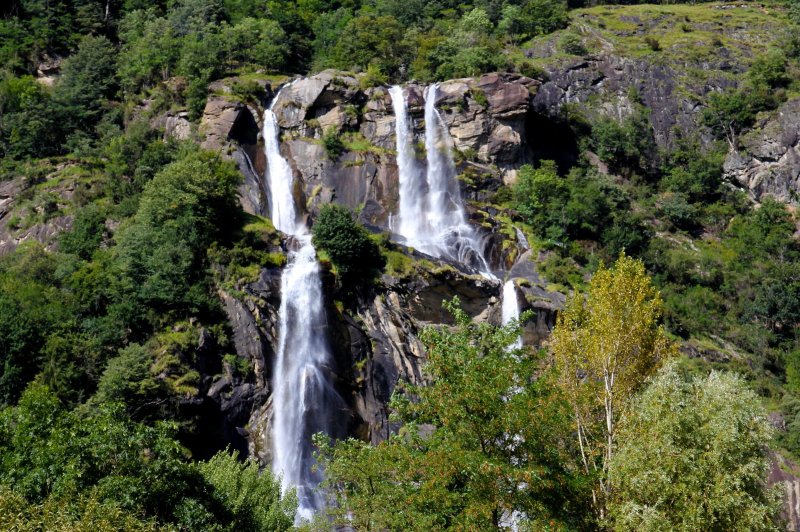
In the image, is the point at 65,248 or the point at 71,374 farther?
the point at 65,248

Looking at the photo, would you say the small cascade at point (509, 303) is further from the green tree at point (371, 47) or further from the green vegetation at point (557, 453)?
the green tree at point (371, 47)

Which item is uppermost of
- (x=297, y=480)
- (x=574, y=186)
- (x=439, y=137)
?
(x=439, y=137)

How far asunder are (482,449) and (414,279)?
25.6 m

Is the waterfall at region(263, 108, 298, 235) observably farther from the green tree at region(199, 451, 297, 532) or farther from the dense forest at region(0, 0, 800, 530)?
the green tree at region(199, 451, 297, 532)

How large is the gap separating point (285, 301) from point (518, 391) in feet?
76.9

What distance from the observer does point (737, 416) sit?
16.5 metres

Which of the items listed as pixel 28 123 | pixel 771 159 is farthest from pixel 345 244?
pixel 771 159

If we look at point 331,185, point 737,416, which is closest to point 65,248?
point 331,185

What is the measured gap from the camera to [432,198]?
51.9 m

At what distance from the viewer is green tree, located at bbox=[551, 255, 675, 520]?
18609 millimetres

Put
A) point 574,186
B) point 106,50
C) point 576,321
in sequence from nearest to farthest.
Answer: point 576,321
point 574,186
point 106,50

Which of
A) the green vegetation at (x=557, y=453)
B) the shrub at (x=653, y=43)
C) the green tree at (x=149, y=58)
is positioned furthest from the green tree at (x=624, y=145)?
the green vegetation at (x=557, y=453)

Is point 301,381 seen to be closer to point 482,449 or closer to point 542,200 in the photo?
point 482,449

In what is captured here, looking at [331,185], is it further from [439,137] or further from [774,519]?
[774,519]
